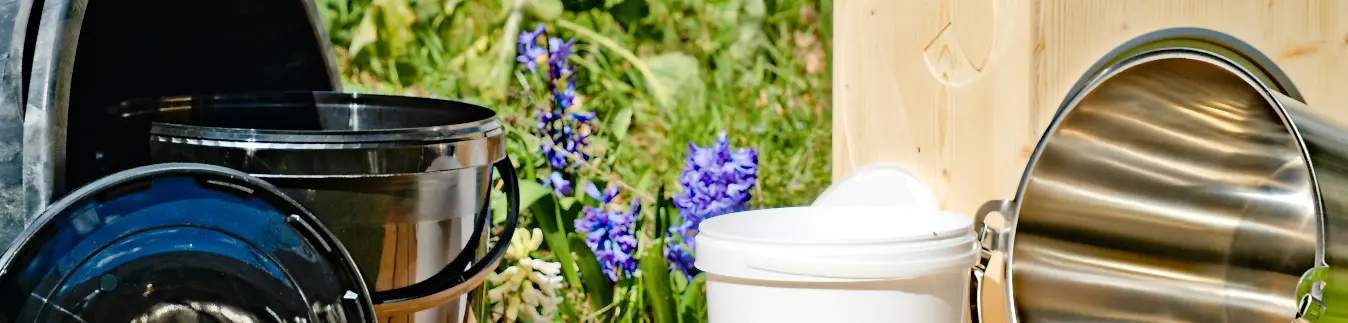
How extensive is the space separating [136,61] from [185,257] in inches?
22.3

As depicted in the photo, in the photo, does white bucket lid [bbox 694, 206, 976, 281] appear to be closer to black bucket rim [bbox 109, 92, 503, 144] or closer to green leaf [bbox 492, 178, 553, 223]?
black bucket rim [bbox 109, 92, 503, 144]

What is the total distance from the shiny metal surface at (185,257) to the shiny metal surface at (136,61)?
70mm

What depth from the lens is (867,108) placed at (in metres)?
2.26

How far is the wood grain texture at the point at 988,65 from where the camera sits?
159 centimetres

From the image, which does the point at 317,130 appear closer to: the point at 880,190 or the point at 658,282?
the point at 658,282

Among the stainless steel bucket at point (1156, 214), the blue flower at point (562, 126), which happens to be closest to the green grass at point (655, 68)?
the blue flower at point (562, 126)

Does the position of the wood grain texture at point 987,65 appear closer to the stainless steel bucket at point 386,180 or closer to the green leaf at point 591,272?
the green leaf at point 591,272

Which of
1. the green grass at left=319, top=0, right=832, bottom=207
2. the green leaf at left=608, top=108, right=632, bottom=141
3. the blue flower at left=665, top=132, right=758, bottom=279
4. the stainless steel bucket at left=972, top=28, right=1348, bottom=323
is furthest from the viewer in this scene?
the green grass at left=319, top=0, right=832, bottom=207

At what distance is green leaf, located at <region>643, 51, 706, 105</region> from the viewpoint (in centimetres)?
337

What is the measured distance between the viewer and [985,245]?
1895 millimetres

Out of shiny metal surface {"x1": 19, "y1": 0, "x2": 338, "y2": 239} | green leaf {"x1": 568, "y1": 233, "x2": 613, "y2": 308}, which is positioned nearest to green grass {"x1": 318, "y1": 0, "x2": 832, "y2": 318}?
green leaf {"x1": 568, "y1": 233, "x2": 613, "y2": 308}

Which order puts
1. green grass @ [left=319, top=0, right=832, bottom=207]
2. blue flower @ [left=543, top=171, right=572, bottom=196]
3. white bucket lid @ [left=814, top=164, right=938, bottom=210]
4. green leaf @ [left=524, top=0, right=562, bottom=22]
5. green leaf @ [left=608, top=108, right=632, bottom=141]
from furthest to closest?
green leaf @ [left=524, top=0, right=562, bottom=22] < green grass @ [left=319, top=0, right=832, bottom=207] < green leaf @ [left=608, top=108, right=632, bottom=141] < blue flower @ [left=543, top=171, right=572, bottom=196] < white bucket lid @ [left=814, top=164, right=938, bottom=210]

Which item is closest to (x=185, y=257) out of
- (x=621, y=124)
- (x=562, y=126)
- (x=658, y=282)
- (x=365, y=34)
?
(x=658, y=282)

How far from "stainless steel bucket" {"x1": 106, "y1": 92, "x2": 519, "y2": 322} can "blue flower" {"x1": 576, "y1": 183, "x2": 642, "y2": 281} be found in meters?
0.54
